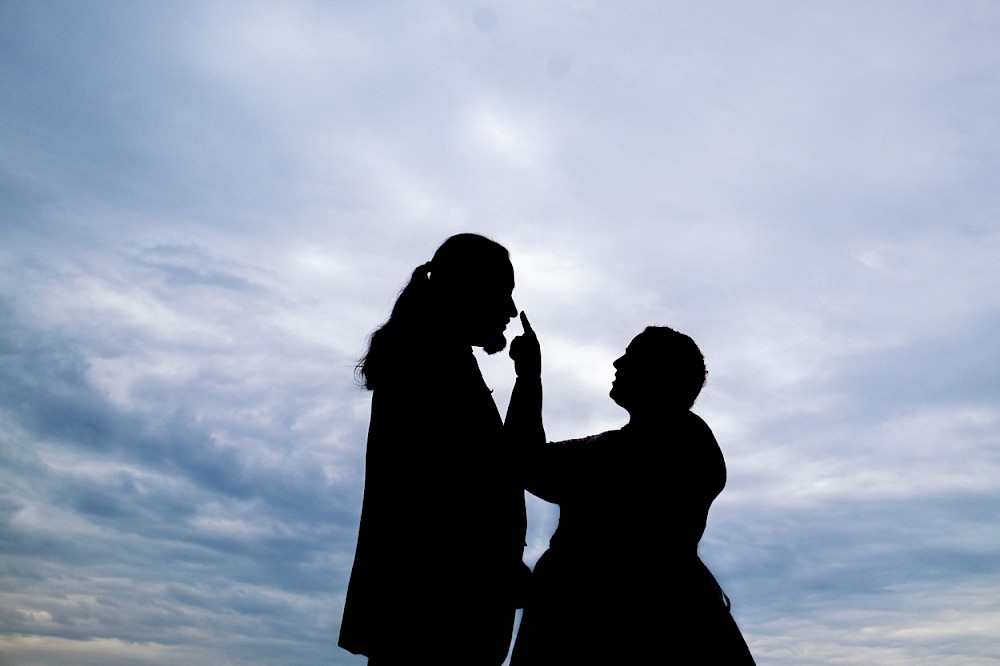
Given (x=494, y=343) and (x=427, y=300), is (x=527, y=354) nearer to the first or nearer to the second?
(x=494, y=343)

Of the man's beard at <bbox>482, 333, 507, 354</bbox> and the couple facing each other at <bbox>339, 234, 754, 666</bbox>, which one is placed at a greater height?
the man's beard at <bbox>482, 333, 507, 354</bbox>

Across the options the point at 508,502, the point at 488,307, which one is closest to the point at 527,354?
the point at 488,307

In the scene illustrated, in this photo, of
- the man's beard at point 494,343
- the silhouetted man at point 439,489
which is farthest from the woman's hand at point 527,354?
the silhouetted man at point 439,489

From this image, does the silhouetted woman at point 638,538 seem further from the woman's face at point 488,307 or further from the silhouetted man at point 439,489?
the woman's face at point 488,307

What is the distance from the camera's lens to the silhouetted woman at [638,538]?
3717 mm

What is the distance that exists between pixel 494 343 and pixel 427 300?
401 mm

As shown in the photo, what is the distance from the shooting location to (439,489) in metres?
3.02

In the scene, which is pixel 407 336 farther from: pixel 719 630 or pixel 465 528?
pixel 719 630

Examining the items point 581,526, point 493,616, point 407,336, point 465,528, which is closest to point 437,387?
point 407,336

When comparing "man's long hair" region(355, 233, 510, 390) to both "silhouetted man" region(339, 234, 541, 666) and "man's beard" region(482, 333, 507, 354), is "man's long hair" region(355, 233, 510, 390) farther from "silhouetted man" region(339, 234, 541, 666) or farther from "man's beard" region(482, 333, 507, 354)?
"man's beard" region(482, 333, 507, 354)

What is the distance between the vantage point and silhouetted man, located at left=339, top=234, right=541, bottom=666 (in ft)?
9.41

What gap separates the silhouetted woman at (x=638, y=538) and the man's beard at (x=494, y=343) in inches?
25.7

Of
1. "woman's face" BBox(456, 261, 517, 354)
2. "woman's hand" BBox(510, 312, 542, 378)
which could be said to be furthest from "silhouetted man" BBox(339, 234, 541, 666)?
"woman's hand" BBox(510, 312, 542, 378)

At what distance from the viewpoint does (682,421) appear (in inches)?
166
